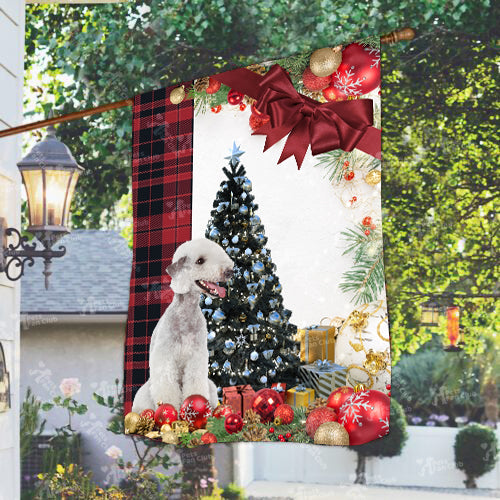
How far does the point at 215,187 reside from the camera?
2.90 metres

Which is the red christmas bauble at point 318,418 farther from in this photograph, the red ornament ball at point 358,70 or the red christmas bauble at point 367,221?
the red ornament ball at point 358,70

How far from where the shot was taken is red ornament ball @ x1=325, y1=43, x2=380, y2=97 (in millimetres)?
2496

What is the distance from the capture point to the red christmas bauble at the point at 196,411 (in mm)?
2760

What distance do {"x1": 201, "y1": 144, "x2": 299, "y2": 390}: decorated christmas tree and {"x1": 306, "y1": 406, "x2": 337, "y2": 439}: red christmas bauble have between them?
0.20 metres

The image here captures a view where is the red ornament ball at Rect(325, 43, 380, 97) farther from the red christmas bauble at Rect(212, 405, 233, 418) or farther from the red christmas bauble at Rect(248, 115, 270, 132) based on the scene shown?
the red christmas bauble at Rect(212, 405, 233, 418)

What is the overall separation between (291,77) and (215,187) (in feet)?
1.80

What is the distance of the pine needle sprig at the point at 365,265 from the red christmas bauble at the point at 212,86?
34.3 inches

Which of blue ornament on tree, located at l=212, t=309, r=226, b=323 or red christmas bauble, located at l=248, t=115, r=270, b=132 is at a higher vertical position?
red christmas bauble, located at l=248, t=115, r=270, b=132

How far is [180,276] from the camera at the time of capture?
2855mm

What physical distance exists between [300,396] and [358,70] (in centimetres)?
125

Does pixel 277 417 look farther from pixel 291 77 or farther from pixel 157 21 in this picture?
pixel 157 21

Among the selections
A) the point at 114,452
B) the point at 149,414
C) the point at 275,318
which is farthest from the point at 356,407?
the point at 114,452

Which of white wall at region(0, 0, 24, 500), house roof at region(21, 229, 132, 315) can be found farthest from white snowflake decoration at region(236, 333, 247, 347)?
house roof at region(21, 229, 132, 315)

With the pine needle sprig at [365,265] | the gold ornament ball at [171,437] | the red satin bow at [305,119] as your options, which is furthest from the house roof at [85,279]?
the pine needle sprig at [365,265]
